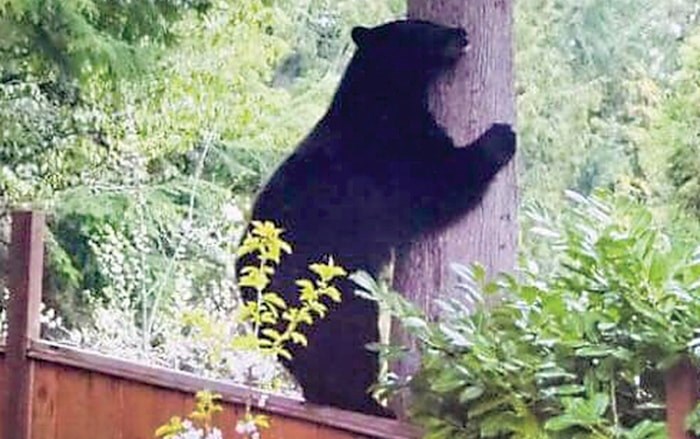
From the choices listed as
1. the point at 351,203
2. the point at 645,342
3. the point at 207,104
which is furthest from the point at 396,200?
the point at 207,104

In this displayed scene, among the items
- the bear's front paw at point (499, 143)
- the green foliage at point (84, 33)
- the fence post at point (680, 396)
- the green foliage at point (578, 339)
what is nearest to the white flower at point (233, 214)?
the green foliage at point (84, 33)

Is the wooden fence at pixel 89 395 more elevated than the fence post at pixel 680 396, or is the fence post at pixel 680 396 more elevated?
the wooden fence at pixel 89 395

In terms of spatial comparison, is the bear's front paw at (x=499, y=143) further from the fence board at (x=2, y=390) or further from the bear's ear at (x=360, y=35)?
the fence board at (x=2, y=390)

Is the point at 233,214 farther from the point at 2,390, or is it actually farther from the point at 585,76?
the point at 585,76

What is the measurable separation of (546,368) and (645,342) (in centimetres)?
17

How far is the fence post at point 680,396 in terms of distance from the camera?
1849 millimetres

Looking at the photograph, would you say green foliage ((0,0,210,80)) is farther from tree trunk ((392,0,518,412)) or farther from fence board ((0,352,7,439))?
tree trunk ((392,0,518,412))

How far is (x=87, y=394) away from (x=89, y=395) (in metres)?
0.01

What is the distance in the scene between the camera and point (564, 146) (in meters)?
8.76

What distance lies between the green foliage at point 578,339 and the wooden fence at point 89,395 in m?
0.44

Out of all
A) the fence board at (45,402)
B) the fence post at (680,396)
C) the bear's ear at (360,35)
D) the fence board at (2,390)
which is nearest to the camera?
the fence post at (680,396)

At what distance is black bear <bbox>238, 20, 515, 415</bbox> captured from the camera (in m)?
2.90

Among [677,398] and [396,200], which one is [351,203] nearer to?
[396,200]

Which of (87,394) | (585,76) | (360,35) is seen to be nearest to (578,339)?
(360,35)
